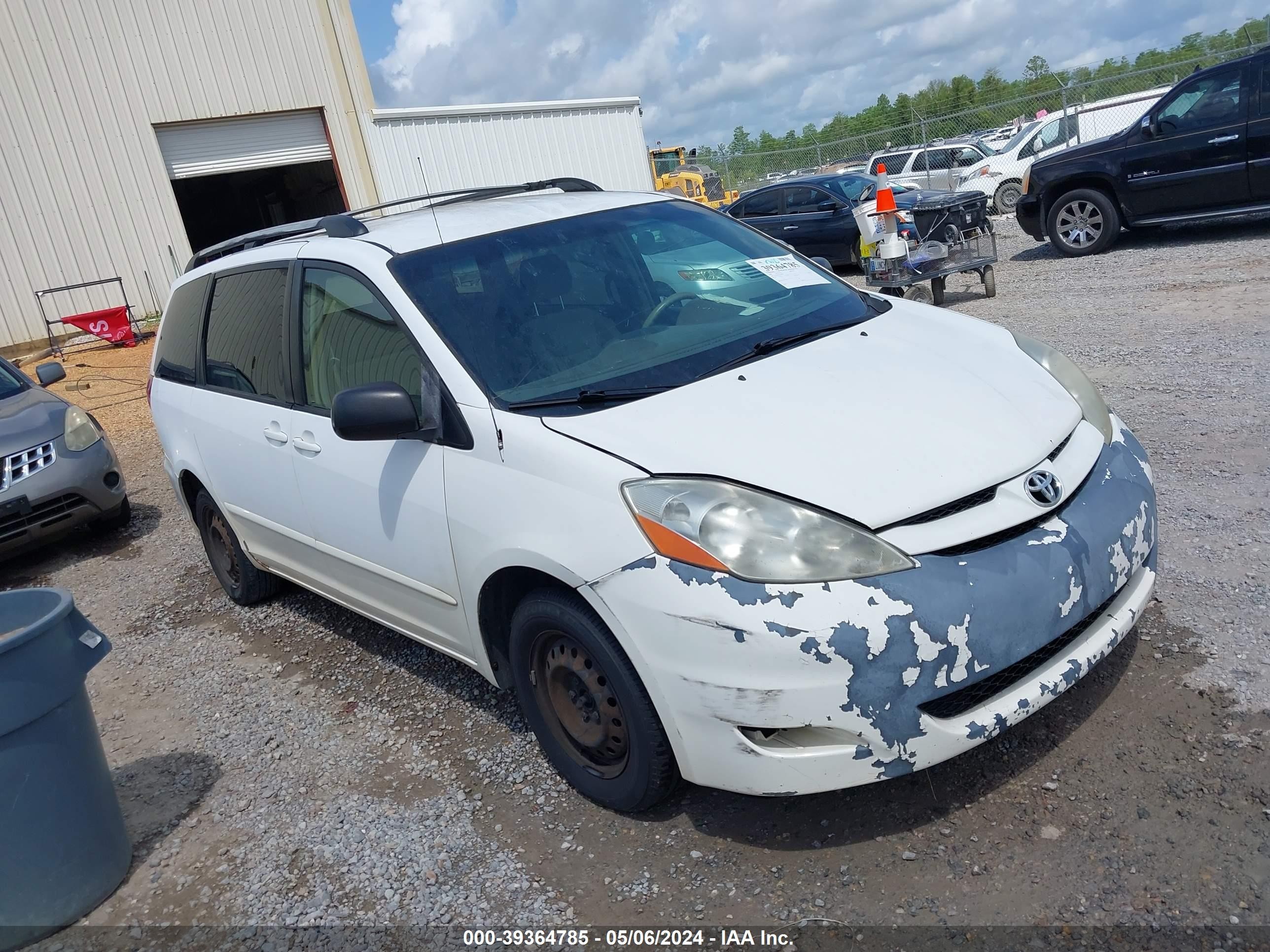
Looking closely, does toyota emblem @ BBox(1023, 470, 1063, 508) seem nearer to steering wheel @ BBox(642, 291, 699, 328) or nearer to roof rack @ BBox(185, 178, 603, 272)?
steering wheel @ BBox(642, 291, 699, 328)

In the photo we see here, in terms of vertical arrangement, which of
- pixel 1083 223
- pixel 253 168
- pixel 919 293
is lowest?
pixel 919 293

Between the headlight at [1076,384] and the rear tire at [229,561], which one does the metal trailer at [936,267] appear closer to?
the headlight at [1076,384]

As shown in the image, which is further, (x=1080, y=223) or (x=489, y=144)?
(x=489, y=144)

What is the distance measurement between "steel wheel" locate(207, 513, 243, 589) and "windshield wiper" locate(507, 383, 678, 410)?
269 cm

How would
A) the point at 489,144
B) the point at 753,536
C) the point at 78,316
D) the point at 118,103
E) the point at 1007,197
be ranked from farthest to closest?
the point at 1007,197
the point at 489,144
the point at 118,103
the point at 78,316
the point at 753,536

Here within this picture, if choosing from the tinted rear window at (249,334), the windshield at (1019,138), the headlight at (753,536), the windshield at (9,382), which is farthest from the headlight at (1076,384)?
the windshield at (1019,138)

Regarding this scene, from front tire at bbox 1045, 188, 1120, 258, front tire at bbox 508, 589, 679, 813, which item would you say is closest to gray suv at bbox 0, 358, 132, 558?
front tire at bbox 508, 589, 679, 813

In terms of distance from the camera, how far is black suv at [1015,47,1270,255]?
10391 mm

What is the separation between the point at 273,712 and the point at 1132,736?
3.26 metres

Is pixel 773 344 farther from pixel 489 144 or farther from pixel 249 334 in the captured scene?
pixel 489 144

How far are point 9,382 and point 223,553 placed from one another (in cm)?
341

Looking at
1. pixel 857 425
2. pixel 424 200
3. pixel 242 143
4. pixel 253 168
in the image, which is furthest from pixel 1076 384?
pixel 253 168

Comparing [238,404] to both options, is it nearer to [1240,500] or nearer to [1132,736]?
[1132,736]

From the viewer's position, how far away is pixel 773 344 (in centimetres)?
337
